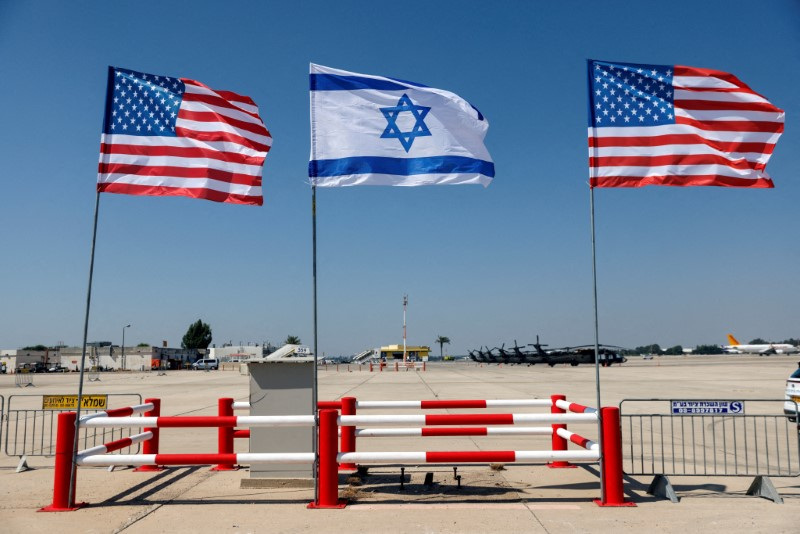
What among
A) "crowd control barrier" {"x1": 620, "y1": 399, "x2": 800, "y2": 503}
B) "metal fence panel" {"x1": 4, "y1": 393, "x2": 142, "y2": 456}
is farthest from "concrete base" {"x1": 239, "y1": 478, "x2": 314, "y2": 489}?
"crowd control barrier" {"x1": 620, "y1": 399, "x2": 800, "y2": 503}

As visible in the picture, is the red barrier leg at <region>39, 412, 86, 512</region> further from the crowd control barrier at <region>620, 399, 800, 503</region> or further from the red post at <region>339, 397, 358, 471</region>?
the crowd control barrier at <region>620, 399, 800, 503</region>

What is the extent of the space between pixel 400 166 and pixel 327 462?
361 cm

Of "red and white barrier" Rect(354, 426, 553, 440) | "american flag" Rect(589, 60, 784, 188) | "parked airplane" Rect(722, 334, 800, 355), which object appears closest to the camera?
"red and white barrier" Rect(354, 426, 553, 440)

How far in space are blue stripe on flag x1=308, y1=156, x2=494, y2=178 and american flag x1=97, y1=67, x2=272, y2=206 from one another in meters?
1.17

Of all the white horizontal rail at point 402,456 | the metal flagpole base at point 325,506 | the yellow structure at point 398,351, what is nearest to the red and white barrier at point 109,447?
→ the metal flagpole base at point 325,506

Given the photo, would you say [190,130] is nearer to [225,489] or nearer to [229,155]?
[229,155]

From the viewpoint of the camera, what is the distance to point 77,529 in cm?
589

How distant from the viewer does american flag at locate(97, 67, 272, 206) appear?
7621mm

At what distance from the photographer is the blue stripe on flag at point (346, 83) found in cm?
759

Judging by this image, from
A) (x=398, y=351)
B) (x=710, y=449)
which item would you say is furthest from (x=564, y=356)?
(x=398, y=351)

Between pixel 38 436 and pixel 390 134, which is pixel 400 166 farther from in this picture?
pixel 38 436

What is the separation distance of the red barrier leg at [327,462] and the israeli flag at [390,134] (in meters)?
2.81

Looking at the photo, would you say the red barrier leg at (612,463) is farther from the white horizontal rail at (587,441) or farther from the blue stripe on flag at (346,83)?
the blue stripe on flag at (346,83)

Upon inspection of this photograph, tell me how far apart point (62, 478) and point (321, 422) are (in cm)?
293
